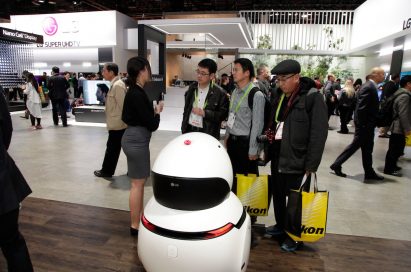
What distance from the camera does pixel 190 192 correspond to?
1559mm

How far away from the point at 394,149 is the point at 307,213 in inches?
131

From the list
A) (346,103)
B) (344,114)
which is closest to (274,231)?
(346,103)

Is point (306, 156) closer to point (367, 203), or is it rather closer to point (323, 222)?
point (323, 222)

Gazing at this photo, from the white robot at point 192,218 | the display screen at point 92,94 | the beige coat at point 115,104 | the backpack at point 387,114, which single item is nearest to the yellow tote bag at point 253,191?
the white robot at point 192,218

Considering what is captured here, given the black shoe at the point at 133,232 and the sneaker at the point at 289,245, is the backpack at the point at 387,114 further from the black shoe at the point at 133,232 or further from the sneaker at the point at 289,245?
the black shoe at the point at 133,232

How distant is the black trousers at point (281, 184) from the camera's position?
7.79 feet

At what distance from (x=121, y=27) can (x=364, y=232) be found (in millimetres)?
11243

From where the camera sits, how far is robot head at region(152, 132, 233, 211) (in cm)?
156

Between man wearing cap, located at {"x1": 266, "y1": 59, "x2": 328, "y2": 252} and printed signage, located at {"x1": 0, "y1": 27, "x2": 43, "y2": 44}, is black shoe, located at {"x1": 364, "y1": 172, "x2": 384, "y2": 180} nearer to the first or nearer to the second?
man wearing cap, located at {"x1": 266, "y1": 59, "x2": 328, "y2": 252}

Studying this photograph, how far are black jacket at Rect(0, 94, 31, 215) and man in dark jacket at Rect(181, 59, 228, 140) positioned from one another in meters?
1.38

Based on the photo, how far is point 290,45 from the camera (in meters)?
16.1

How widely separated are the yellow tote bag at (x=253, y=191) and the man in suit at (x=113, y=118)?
210 centimetres

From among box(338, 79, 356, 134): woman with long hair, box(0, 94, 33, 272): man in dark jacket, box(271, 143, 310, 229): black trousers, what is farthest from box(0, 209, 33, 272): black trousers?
box(338, 79, 356, 134): woman with long hair

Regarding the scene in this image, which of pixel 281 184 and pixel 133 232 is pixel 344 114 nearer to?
pixel 281 184
